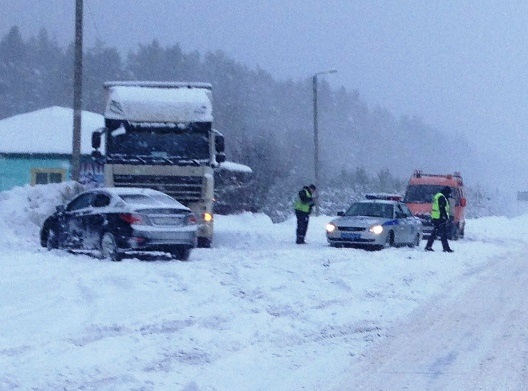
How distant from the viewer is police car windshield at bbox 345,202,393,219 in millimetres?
25969

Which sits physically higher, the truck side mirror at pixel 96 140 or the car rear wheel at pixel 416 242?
the truck side mirror at pixel 96 140

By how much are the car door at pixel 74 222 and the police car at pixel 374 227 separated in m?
8.08

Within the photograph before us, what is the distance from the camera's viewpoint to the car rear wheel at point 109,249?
58.1 feet

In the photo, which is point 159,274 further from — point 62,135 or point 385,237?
point 62,135

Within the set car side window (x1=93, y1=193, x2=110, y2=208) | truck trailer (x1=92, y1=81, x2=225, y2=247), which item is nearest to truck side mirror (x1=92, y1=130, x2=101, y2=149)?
truck trailer (x1=92, y1=81, x2=225, y2=247)

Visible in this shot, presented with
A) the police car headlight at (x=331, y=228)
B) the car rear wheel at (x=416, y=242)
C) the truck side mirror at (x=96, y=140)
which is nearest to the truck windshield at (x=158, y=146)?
the truck side mirror at (x=96, y=140)

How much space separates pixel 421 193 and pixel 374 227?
10090 millimetres

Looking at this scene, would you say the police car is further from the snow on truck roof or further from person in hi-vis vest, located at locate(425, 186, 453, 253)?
the snow on truck roof

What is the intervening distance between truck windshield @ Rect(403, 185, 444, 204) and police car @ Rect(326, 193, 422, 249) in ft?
21.6

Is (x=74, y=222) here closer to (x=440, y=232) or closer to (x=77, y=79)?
(x=77, y=79)

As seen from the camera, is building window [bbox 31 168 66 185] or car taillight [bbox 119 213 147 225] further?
building window [bbox 31 168 66 185]

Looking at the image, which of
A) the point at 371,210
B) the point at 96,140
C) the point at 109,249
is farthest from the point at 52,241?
the point at 371,210

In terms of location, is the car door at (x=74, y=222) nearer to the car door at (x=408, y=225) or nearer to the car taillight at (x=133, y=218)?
the car taillight at (x=133, y=218)

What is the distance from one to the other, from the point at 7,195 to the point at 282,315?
1322 cm
